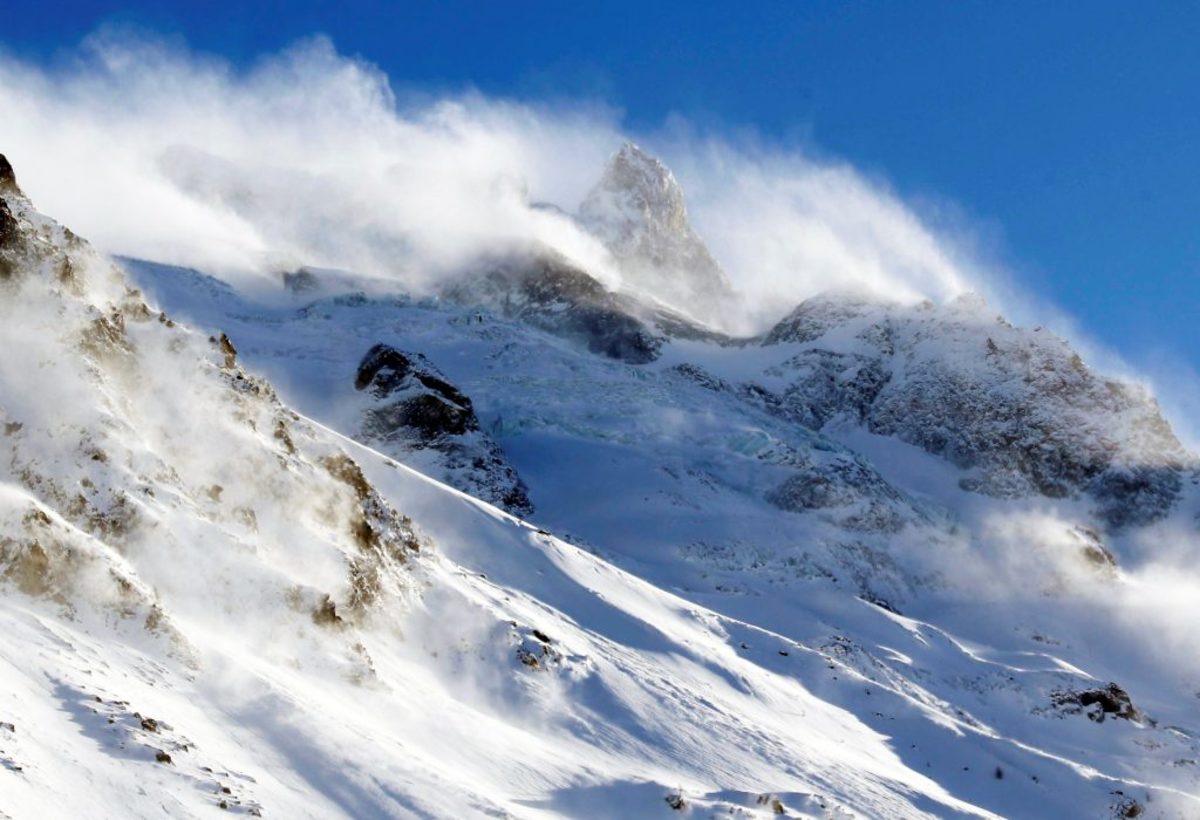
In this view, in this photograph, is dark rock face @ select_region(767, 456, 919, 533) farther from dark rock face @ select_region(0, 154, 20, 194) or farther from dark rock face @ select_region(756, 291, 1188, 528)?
dark rock face @ select_region(0, 154, 20, 194)

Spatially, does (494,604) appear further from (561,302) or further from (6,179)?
(561,302)

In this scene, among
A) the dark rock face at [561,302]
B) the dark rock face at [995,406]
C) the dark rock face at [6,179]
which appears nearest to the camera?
the dark rock face at [6,179]

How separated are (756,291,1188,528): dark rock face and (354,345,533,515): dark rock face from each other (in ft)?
180

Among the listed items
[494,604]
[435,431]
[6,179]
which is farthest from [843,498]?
[6,179]

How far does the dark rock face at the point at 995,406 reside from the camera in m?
124

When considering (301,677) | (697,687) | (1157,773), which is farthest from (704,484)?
(301,677)

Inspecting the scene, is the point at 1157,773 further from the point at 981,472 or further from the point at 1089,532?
the point at 981,472

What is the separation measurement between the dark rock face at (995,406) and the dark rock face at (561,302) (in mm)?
17289

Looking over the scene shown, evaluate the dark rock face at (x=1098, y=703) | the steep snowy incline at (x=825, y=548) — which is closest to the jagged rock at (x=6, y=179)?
the steep snowy incline at (x=825, y=548)

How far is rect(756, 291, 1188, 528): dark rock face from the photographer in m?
124

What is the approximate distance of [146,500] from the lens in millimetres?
28469

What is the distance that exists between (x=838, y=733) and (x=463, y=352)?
74.4 m

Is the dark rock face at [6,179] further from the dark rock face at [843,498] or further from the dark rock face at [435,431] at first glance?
the dark rock face at [843,498]

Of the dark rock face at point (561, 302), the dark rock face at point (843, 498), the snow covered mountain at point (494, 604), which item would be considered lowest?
the snow covered mountain at point (494, 604)
